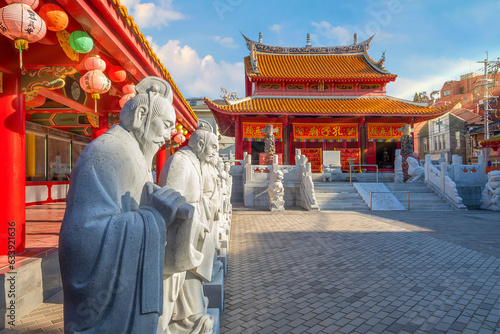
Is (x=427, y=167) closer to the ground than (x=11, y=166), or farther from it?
closer to the ground

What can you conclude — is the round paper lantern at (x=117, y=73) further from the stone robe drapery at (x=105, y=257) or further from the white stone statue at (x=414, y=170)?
the white stone statue at (x=414, y=170)

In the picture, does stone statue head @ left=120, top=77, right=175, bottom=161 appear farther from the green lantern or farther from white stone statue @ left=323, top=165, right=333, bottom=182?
white stone statue @ left=323, top=165, right=333, bottom=182

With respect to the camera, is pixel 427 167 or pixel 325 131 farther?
pixel 325 131

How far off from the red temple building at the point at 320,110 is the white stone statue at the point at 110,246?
16131 millimetres

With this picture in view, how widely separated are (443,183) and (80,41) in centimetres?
1384

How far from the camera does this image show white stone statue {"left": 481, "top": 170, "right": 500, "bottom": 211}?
11.6m

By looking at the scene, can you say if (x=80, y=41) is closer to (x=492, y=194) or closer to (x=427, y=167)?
(x=492, y=194)

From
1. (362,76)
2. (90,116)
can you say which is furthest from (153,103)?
(362,76)

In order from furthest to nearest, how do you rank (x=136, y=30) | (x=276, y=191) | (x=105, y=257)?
(x=276, y=191), (x=136, y=30), (x=105, y=257)

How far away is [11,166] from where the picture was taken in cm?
379

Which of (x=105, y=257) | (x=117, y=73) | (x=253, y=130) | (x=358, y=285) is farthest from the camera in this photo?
(x=253, y=130)

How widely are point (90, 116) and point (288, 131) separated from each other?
44.0ft

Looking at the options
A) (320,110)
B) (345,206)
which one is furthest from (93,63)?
(320,110)

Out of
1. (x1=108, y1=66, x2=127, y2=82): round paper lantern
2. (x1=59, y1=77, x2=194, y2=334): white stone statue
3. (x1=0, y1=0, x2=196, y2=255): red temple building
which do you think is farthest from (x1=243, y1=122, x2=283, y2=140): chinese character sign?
(x1=59, y1=77, x2=194, y2=334): white stone statue
